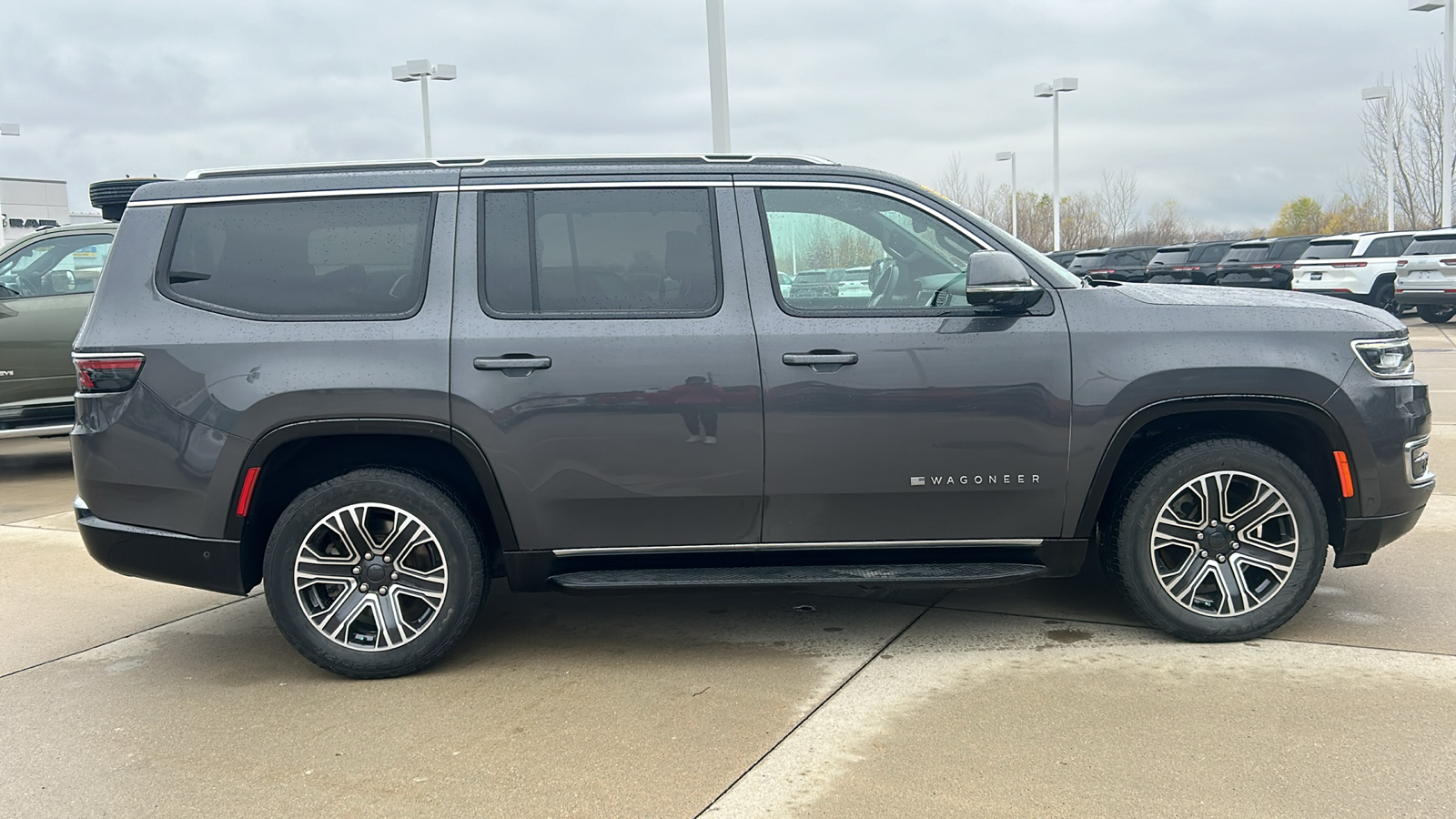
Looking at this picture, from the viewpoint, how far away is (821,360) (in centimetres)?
435

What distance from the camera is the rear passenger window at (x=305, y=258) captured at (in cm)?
442

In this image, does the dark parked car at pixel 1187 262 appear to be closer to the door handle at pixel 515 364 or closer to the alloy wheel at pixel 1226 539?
the alloy wheel at pixel 1226 539

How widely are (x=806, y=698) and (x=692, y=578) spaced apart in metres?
0.62

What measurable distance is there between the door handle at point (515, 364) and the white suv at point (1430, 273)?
20.1 meters

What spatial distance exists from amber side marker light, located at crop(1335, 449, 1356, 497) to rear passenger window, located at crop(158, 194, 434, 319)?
354 centimetres

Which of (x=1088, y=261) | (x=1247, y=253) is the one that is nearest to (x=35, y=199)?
(x=1088, y=261)

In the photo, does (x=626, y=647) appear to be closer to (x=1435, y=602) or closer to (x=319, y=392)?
(x=319, y=392)

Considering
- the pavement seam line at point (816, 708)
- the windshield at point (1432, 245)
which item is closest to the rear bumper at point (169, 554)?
the pavement seam line at point (816, 708)

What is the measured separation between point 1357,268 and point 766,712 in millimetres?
21660

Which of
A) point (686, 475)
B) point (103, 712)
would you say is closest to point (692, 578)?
point (686, 475)

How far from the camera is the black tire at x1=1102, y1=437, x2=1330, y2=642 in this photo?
446 cm

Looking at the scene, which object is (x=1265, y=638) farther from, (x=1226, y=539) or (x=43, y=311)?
(x=43, y=311)

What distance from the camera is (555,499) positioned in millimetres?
4379

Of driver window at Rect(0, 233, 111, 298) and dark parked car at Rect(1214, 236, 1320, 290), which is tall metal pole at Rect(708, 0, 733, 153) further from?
dark parked car at Rect(1214, 236, 1320, 290)
